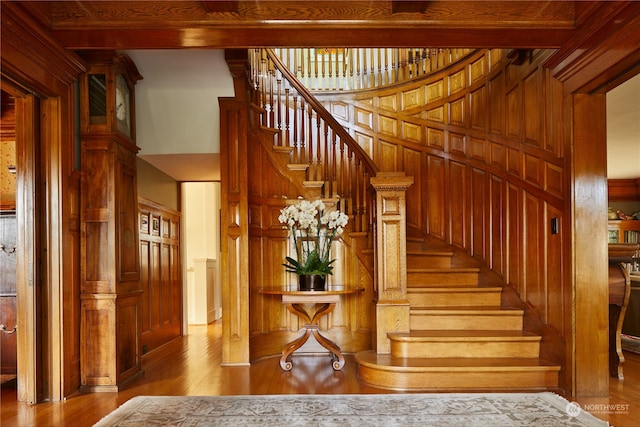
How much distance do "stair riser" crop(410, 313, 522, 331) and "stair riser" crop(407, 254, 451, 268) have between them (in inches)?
38.8

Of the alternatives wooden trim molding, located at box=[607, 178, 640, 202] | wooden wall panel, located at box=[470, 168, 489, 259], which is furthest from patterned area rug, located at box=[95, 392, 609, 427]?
wooden trim molding, located at box=[607, 178, 640, 202]

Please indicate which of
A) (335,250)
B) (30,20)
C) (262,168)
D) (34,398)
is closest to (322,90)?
(262,168)

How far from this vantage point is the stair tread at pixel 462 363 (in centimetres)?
369

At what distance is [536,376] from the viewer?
3.68 metres

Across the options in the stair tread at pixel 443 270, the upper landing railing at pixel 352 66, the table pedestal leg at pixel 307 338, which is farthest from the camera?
the upper landing railing at pixel 352 66

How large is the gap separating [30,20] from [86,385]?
2.60 m

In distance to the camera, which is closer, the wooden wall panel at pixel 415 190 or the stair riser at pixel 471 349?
the stair riser at pixel 471 349

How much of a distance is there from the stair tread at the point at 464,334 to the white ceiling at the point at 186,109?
2463 mm

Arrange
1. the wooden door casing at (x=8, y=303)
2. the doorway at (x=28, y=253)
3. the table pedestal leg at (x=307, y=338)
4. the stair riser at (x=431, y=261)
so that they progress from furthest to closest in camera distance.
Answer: the stair riser at (x=431, y=261)
the table pedestal leg at (x=307, y=338)
the wooden door casing at (x=8, y=303)
the doorway at (x=28, y=253)

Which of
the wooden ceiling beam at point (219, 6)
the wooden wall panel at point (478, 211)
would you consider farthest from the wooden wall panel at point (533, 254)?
the wooden ceiling beam at point (219, 6)

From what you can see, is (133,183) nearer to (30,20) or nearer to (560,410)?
(30,20)

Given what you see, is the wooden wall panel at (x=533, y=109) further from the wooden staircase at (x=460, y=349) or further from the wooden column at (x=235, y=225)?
the wooden column at (x=235, y=225)

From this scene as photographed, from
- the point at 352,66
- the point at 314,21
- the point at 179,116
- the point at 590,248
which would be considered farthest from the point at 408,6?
the point at 352,66

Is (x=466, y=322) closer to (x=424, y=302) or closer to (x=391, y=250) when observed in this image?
(x=424, y=302)
